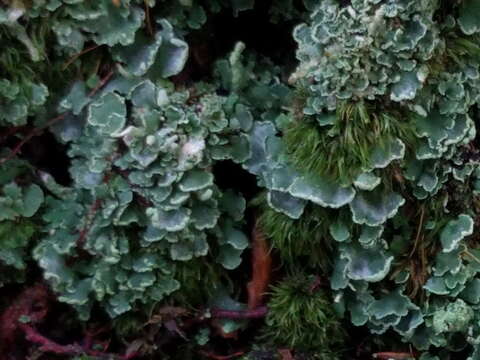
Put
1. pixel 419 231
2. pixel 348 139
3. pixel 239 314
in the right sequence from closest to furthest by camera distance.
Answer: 1. pixel 348 139
2. pixel 419 231
3. pixel 239 314

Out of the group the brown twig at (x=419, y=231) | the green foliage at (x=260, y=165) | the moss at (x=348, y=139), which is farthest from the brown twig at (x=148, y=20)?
the brown twig at (x=419, y=231)

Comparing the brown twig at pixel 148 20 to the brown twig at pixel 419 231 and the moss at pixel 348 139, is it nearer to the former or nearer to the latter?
the moss at pixel 348 139

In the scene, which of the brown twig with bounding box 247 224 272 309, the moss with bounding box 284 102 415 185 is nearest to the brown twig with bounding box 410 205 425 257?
the moss with bounding box 284 102 415 185

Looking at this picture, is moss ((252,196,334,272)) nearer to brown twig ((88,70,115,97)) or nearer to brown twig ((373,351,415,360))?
brown twig ((373,351,415,360))

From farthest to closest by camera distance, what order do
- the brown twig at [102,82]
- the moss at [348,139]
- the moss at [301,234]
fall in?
1. the brown twig at [102,82]
2. the moss at [301,234]
3. the moss at [348,139]

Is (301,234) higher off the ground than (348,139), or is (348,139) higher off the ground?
(348,139)

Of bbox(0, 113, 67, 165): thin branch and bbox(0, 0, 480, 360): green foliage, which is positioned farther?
bbox(0, 113, 67, 165): thin branch

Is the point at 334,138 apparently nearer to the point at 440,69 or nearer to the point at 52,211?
the point at 440,69

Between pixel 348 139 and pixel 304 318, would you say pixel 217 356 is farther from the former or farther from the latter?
pixel 348 139

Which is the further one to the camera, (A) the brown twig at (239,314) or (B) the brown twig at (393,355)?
(A) the brown twig at (239,314)

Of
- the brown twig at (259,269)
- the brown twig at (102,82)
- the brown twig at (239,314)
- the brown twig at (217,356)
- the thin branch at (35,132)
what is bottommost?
the brown twig at (217,356)

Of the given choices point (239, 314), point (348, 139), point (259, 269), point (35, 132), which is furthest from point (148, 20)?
point (239, 314)
